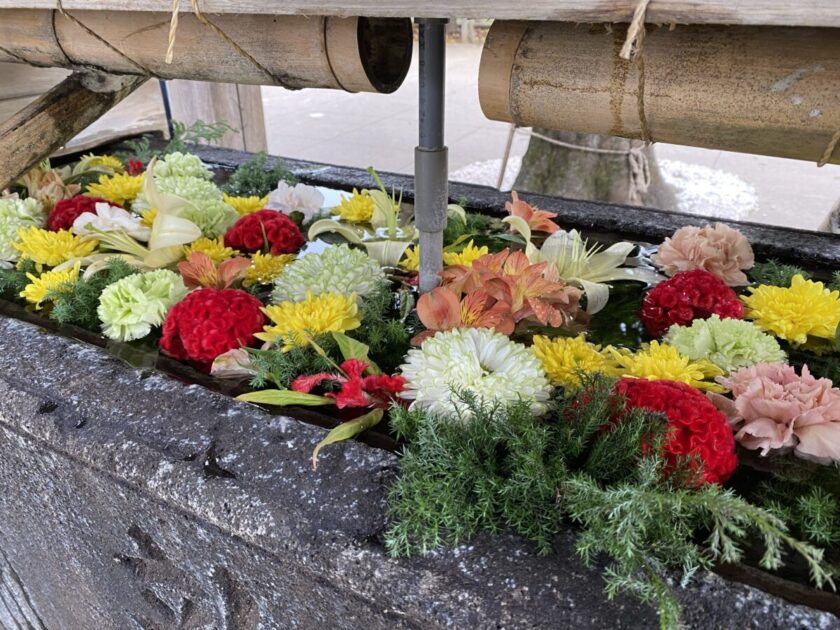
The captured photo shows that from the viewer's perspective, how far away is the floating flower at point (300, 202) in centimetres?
179

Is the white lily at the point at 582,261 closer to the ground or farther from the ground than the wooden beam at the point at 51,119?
closer to the ground

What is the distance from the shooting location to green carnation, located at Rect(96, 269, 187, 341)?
1279 mm

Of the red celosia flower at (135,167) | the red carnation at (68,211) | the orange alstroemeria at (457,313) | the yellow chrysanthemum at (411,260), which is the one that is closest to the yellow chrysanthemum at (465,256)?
the yellow chrysanthemum at (411,260)

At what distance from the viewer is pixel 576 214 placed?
177cm

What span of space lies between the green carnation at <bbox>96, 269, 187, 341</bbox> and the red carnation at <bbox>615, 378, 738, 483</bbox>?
88 cm

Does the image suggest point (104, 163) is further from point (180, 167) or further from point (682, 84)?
point (682, 84)

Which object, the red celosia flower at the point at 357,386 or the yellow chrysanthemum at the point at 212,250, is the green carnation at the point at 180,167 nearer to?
the yellow chrysanthemum at the point at 212,250

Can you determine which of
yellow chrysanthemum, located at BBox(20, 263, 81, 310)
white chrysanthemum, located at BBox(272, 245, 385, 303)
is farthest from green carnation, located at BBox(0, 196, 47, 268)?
white chrysanthemum, located at BBox(272, 245, 385, 303)

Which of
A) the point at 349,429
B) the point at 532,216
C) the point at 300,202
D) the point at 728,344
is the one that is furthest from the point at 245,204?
the point at 728,344

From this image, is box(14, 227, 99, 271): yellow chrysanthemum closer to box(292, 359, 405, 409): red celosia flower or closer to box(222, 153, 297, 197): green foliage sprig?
box(222, 153, 297, 197): green foliage sprig

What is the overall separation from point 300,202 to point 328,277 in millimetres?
573

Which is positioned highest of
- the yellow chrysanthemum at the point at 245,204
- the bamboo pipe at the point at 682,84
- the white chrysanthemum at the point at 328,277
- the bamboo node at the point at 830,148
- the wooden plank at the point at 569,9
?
the wooden plank at the point at 569,9

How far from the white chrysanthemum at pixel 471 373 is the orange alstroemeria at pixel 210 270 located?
1.81 ft

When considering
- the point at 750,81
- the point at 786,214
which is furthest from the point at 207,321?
the point at 786,214
